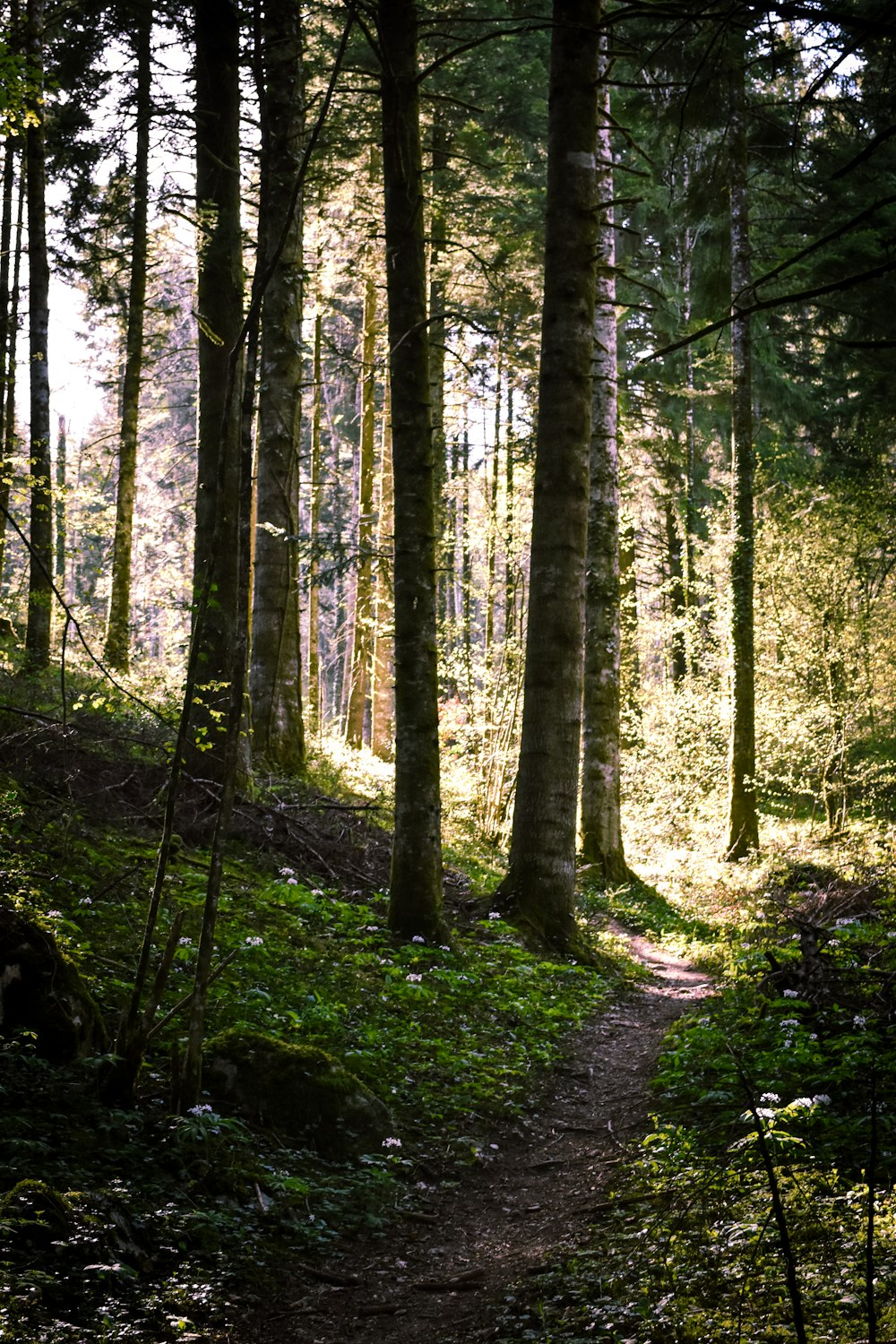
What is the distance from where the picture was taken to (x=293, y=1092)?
13.8 ft

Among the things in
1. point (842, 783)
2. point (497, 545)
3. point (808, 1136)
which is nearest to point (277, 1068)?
point (808, 1136)

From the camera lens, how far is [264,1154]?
3.85 meters

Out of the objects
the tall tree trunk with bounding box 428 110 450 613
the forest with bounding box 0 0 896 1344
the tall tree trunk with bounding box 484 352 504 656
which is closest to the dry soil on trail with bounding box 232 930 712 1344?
the forest with bounding box 0 0 896 1344

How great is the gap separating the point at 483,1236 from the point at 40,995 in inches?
80.3

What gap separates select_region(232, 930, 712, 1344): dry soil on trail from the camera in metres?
2.95

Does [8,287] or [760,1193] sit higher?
[8,287]

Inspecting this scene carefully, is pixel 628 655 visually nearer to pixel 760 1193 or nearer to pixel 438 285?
pixel 438 285

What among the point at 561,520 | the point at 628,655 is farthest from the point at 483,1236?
the point at 628,655

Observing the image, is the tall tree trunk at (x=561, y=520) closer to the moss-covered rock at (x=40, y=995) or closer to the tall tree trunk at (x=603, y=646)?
the tall tree trunk at (x=603, y=646)

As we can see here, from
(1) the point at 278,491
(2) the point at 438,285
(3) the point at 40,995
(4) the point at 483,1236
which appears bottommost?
(4) the point at 483,1236

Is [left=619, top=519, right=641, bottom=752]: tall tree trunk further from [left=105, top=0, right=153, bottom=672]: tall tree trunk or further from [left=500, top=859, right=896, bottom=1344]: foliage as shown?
[left=500, top=859, right=896, bottom=1344]: foliage

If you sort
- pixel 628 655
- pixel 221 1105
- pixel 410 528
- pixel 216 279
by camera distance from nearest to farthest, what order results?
pixel 221 1105
pixel 410 528
pixel 216 279
pixel 628 655

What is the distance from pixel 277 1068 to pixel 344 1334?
4.61ft

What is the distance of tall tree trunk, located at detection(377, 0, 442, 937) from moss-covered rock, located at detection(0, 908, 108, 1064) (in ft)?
11.7
